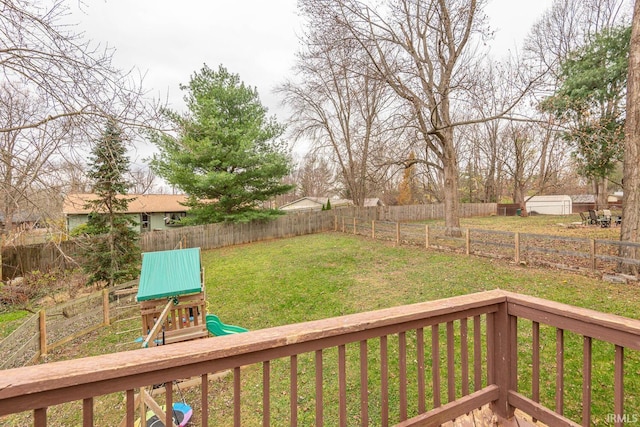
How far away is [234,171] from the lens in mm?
14953

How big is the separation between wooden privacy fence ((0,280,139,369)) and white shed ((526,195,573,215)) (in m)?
33.2

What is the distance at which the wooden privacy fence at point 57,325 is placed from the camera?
4.70 metres

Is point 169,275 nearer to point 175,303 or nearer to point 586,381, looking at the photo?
point 175,303

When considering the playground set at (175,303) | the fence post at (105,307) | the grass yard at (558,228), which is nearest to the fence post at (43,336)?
the fence post at (105,307)

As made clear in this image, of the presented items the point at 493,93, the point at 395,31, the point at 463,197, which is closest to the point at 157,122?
the point at 493,93

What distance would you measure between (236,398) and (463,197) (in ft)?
A: 117

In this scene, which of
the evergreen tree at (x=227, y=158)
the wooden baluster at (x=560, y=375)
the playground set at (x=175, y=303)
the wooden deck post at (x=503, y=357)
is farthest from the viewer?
the evergreen tree at (x=227, y=158)

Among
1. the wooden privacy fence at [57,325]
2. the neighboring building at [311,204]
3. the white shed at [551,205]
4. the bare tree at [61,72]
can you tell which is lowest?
the wooden privacy fence at [57,325]

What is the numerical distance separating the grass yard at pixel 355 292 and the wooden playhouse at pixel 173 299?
0.97m

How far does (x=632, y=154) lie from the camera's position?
238 inches

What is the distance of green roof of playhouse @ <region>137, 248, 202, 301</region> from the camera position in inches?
182

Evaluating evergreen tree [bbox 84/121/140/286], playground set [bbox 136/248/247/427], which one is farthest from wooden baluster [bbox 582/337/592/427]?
evergreen tree [bbox 84/121/140/286]

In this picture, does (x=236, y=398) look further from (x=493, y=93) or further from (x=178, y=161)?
(x=178, y=161)

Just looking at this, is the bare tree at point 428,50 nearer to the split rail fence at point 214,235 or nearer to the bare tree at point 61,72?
the bare tree at point 61,72
